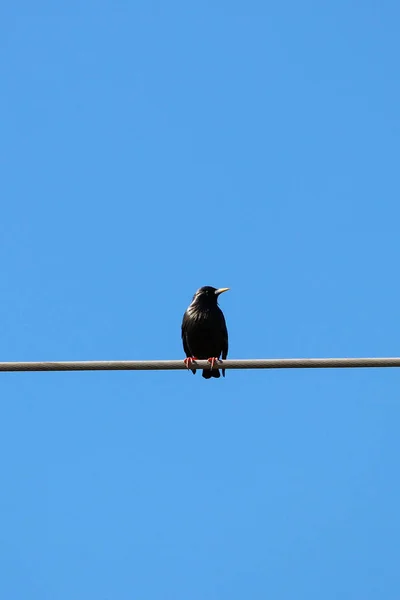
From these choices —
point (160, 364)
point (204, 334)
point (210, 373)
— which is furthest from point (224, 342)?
point (160, 364)

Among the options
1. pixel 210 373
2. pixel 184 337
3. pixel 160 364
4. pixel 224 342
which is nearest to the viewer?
pixel 160 364

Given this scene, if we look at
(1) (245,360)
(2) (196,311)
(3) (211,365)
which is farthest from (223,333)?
(1) (245,360)

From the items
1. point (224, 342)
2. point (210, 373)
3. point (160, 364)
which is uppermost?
point (224, 342)

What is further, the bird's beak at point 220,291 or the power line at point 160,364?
the bird's beak at point 220,291

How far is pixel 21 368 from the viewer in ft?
21.5

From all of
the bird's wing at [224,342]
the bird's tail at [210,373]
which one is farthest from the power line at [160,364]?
the bird's wing at [224,342]

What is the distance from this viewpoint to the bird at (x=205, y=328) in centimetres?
1080

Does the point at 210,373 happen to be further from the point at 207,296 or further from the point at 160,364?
the point at 160,364

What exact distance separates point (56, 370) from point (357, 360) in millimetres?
1964

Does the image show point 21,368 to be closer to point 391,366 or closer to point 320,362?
point 320,362

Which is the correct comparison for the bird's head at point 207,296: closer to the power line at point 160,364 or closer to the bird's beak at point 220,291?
the bird's beak at point 220,291

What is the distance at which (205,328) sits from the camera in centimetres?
1078

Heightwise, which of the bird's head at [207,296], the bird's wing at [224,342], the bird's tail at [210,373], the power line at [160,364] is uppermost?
the bird's head at [207,296]

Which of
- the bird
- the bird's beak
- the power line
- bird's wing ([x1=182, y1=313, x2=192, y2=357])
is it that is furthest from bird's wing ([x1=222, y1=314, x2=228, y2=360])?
the power line
